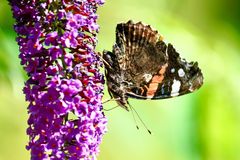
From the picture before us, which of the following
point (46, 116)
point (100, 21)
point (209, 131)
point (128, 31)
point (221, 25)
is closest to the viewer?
point (46, 116)

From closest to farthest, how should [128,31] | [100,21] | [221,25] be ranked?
[128,31] < [100,21] < [221,25]

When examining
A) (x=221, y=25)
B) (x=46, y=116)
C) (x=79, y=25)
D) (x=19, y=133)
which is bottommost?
(x=46, y=116)

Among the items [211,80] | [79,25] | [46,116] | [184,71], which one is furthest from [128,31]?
[211,80]

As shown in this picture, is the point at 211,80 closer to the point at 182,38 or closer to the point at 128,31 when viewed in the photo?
the point at 182,38

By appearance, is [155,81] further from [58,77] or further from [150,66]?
[58,77]

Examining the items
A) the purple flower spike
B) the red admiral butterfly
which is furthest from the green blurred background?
the purple flower spike
